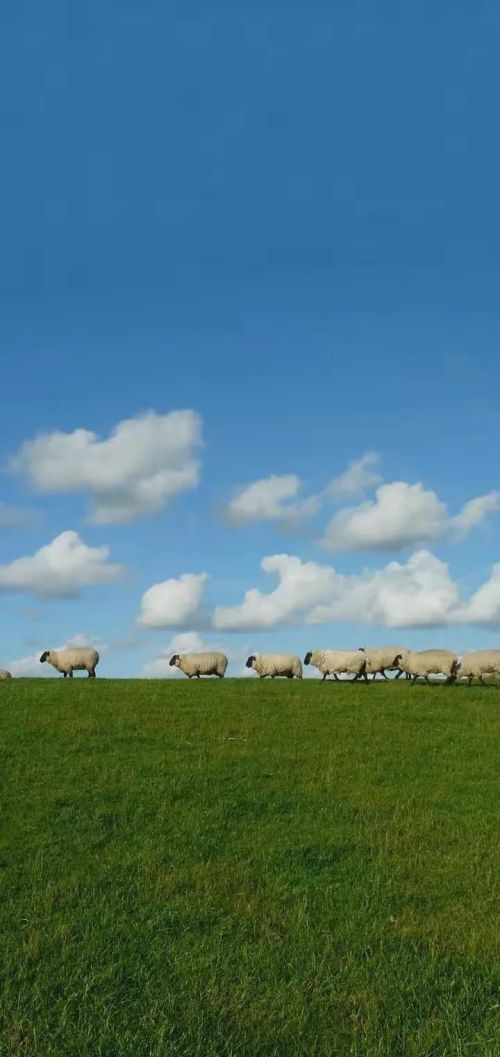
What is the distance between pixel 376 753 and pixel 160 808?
813 centimetres

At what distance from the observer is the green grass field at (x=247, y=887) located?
10.1 m

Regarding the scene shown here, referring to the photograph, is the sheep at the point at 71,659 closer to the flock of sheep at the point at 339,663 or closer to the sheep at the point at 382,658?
the flock of sheep at the point at 339,663

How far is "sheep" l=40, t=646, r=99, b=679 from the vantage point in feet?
150

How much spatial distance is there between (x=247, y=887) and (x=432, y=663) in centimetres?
2792

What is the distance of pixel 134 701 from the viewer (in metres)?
31.1

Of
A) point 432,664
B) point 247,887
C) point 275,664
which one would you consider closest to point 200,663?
point 275,664

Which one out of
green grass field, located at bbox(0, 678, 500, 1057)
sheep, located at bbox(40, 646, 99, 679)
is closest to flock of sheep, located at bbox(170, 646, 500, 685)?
sheep, located at bbox(40, 646, 99, 679)

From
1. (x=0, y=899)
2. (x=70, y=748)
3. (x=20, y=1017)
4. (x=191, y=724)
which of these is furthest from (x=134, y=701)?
(x=20, y=1017)

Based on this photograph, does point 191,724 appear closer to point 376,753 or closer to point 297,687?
point 376,753

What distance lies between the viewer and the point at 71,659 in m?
45.8

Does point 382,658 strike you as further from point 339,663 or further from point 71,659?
point 71,659

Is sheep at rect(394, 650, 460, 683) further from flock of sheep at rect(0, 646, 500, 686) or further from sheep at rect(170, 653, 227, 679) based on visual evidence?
sheep at rect(170, 653, 227, 679)

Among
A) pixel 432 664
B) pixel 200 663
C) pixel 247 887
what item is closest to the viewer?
pixel 247 887

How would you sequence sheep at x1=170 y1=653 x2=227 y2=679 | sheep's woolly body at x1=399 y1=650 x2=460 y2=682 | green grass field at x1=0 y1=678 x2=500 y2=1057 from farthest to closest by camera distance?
sheep at x1=170 y1=653 x2=227 y2=679
sheep's woolly body at x1=399 y1=650 x2=460 y2=682
green grass field at x1=0 y1=678 x2=500 y2=1057
